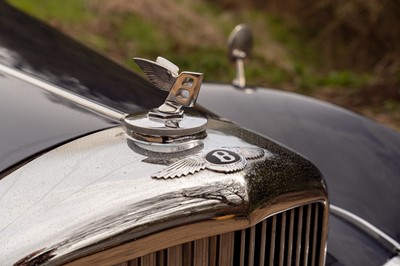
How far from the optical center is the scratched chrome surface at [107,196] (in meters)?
1.06

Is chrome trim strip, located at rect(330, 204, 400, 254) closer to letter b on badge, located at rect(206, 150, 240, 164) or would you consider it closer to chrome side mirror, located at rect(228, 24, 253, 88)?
letter b on badge, located at rect(206, 150, 240, 164)

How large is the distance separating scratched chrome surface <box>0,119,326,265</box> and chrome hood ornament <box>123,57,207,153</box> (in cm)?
2

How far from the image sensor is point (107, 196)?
3.72 ft

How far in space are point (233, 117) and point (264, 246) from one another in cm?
83

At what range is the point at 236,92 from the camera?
7.48ft

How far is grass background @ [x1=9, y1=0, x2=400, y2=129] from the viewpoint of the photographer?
6.43 meters

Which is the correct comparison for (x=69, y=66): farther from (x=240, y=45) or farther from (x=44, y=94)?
(x=240, y=45)

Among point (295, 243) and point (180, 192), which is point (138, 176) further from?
point (295, 243)

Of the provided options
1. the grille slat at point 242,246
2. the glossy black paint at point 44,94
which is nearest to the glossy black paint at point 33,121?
the glossy black paint at point 44,94

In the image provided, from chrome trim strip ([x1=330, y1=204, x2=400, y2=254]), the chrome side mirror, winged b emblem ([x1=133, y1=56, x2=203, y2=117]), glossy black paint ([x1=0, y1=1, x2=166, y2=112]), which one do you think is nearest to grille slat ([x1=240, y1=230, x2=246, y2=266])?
winged b emblem ([x1=133, y1=56, x2=203, y2=117])

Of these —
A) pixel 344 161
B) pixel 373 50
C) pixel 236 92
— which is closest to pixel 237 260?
pixel 344 161

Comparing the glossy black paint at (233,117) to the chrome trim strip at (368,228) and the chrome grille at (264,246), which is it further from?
the chrome grille at (264,246)

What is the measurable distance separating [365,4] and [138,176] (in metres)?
5.91

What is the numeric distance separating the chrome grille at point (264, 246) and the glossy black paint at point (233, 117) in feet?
0.91
